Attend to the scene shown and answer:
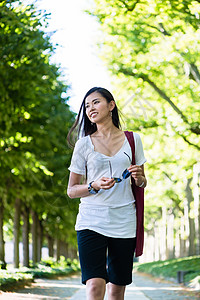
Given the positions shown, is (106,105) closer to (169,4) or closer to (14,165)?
(169,4)

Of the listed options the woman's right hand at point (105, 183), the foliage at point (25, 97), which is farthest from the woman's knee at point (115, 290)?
the foliage at point (25, 97)

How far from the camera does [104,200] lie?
373 cm

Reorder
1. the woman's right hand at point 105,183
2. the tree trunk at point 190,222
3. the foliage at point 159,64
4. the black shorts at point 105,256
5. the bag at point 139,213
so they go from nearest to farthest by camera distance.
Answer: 1. the woman's right hand at point 105,183
2. the black shorts at point 105,256
3. the bag at point 139,213
4. the foliage at point 159,64
5. the tree trunk at point 190,222

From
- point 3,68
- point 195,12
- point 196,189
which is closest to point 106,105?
point 3,68

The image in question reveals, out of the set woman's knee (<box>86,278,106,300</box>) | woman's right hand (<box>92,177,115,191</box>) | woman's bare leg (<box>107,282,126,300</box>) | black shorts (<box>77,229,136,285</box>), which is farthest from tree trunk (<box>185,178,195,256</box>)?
woman's right hand (<box>92,177,115,191</box>)

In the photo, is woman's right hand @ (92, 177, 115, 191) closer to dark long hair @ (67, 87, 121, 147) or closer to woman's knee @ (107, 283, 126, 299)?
dark long hair @ (67, 87, 121, 147)

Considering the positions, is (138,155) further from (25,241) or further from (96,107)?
(25,241)

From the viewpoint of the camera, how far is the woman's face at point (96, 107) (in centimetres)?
395

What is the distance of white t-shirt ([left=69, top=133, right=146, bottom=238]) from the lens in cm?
368

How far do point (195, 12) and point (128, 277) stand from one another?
8.92m

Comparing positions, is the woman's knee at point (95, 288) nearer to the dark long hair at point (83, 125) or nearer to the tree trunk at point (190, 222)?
the dark long hair at point (83, 125)

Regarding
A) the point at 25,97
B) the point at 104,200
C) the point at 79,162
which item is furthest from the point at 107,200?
the point at 25,97

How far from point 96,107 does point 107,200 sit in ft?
2.40

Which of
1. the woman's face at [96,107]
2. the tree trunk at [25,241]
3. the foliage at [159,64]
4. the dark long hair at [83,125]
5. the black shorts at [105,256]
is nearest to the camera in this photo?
the black shorts at [105,256]
